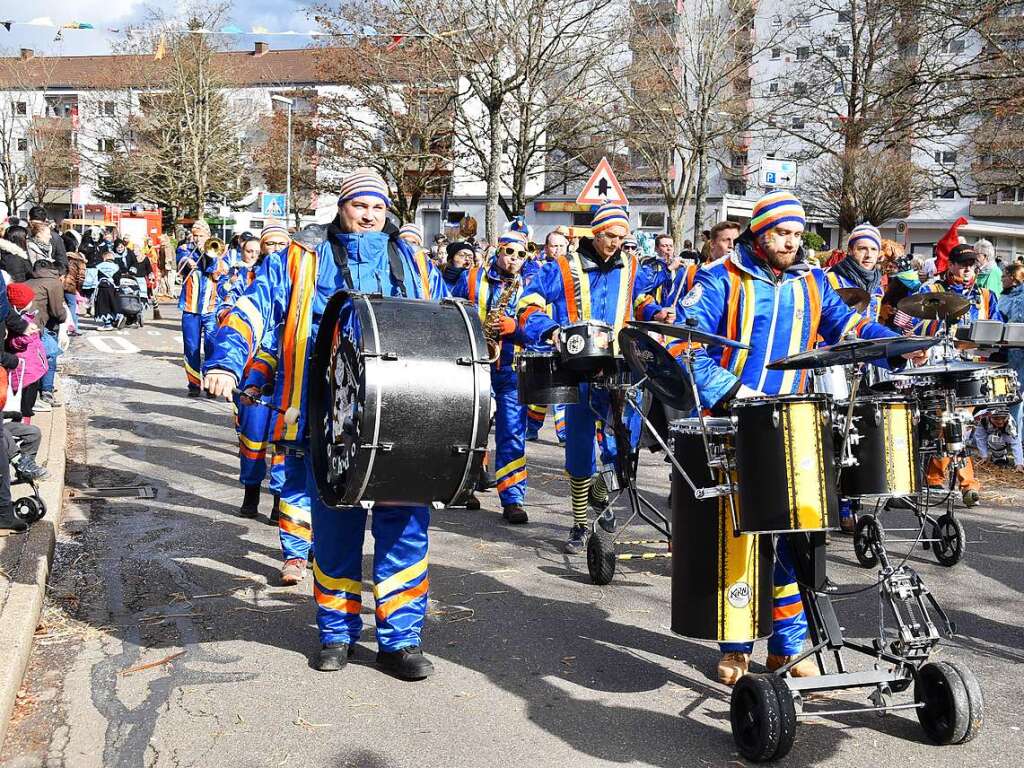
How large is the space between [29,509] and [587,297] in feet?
11.5

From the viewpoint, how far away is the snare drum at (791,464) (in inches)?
159

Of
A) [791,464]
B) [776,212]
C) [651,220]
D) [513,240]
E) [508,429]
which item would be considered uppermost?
[651,220]

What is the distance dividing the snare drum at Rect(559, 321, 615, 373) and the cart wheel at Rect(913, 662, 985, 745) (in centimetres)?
259

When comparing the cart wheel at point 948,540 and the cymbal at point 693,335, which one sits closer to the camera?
the cymbal at point 693,335

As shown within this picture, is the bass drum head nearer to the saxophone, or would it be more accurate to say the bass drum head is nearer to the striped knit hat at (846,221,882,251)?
the saxophone

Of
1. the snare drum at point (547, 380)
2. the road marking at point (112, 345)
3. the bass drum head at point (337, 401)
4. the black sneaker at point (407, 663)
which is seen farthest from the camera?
the road marking at point (112, 345)

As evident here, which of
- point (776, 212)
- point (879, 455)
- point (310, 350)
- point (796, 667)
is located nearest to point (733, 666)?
point (796, 667)

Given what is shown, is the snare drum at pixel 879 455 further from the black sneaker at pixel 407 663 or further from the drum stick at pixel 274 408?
the drum stick at pixel 274 408

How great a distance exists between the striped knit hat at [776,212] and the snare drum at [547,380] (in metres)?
1.78

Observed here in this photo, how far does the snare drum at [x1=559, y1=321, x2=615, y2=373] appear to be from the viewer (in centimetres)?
632

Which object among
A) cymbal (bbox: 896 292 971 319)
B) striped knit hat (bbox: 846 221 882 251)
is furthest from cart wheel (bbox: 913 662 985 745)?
striped knit hat (bbox: 846 221 882 251)

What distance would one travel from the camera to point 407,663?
496 centimetres

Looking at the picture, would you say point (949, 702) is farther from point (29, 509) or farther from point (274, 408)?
point (29, 509)

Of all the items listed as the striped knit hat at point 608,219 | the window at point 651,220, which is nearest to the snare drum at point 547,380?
the striped knit hat at point 608,219
